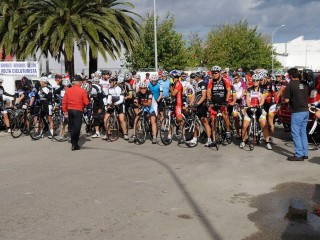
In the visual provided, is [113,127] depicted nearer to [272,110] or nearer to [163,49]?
[272,110]

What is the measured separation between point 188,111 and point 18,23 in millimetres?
15580

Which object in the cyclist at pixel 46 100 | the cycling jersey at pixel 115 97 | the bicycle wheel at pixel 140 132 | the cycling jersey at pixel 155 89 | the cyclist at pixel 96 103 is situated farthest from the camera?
the cyclist at pixel 46 100

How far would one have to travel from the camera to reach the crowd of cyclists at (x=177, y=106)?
10.7 m

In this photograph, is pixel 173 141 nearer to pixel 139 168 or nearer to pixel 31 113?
pixel 139 168

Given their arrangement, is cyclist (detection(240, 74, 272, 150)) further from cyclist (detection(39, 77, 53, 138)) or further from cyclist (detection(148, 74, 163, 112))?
cyclist (detection(39, 77, 53, 138))

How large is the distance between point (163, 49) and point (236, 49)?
1610 centimetres

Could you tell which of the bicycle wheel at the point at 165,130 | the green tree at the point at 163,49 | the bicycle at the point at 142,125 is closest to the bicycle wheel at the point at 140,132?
the bicycle at the point at 142,125

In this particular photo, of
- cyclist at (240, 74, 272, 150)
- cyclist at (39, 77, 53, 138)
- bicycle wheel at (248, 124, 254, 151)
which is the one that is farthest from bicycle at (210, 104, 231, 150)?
cyclist at (39, 77, 53, 138)

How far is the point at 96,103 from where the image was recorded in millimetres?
12969

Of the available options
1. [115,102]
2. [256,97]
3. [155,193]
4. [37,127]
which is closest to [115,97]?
[115,102]

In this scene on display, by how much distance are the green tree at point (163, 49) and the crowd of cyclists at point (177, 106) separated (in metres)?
24.4

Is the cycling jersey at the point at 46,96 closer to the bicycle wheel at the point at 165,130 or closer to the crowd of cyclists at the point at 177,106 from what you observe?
the crowd of cyclists at the point at 177,106

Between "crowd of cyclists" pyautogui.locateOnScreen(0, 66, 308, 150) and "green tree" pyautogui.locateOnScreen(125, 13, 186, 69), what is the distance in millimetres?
24386

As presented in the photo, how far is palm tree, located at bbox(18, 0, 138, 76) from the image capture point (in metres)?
22.4
